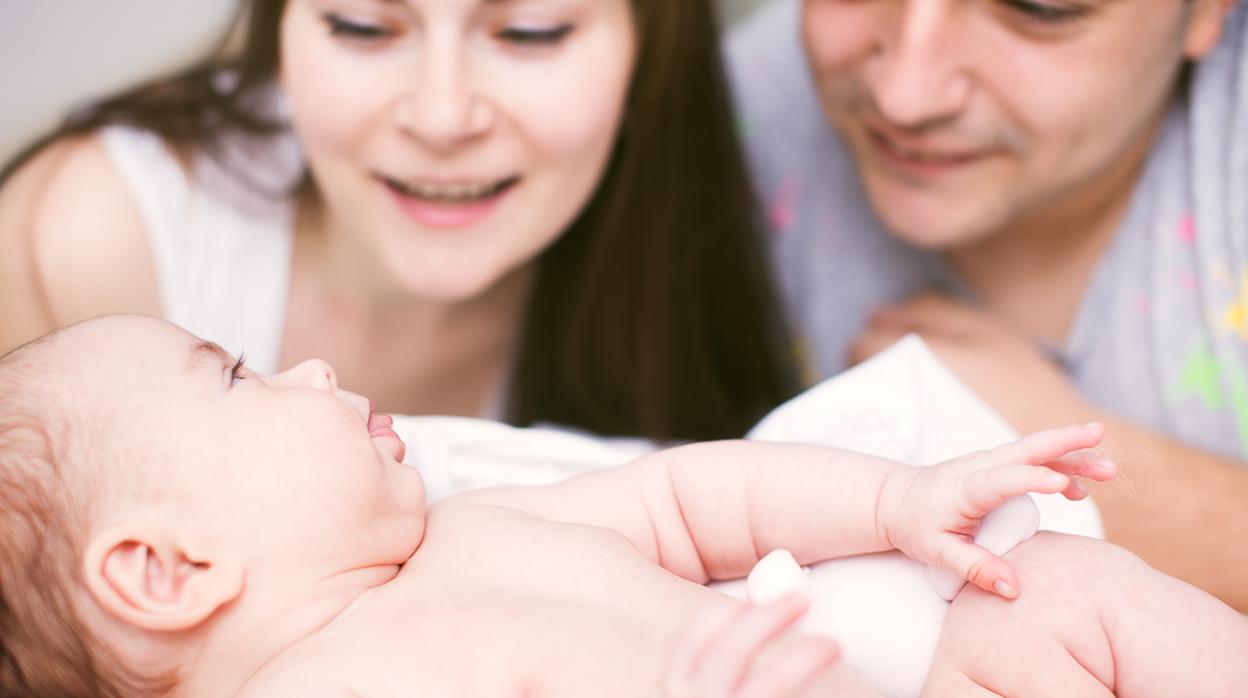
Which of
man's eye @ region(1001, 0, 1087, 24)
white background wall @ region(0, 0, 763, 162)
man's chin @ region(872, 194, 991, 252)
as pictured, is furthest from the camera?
white background wall @ region(0, 0, 763, 162)

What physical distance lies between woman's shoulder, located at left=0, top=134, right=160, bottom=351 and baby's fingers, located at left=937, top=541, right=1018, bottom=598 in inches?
47.2

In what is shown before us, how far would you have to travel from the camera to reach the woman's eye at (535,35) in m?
1.41

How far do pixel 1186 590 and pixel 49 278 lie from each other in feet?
4.69

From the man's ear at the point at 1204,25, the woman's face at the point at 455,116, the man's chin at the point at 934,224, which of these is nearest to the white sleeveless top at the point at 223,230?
the woman's face at the point at 455,116

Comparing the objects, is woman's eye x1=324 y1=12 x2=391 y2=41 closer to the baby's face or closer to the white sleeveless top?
the white sleeveless top

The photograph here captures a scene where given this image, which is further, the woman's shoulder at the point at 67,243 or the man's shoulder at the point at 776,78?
the man's shoulder at the point at 776,78

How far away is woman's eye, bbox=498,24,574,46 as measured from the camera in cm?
141

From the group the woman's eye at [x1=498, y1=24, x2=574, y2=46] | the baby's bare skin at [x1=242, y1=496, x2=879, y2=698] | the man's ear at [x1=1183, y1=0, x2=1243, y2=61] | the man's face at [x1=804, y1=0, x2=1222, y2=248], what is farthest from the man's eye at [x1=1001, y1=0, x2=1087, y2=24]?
the baby's bare skin at [x1=242, y1=496, x2=879, y2=698]

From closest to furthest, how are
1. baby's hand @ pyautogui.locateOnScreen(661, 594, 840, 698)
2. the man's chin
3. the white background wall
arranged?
baby's hand @ pyautogui.locateOnScreen(661, 594, 840, 698) → the man's chin → the white background wall

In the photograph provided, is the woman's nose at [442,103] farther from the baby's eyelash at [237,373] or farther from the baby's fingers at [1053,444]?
the baby's fingers at [1053,444]

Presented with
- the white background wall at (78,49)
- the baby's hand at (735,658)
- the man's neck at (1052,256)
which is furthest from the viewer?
the white background wall at (78,49)

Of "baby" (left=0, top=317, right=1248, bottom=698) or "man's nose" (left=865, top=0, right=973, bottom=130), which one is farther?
"man's nose" (left=865, top=0, right=973, bottom=130)

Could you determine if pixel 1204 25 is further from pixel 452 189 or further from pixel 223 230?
pixel 223 230

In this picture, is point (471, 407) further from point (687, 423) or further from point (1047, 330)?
point (1047, 330)
